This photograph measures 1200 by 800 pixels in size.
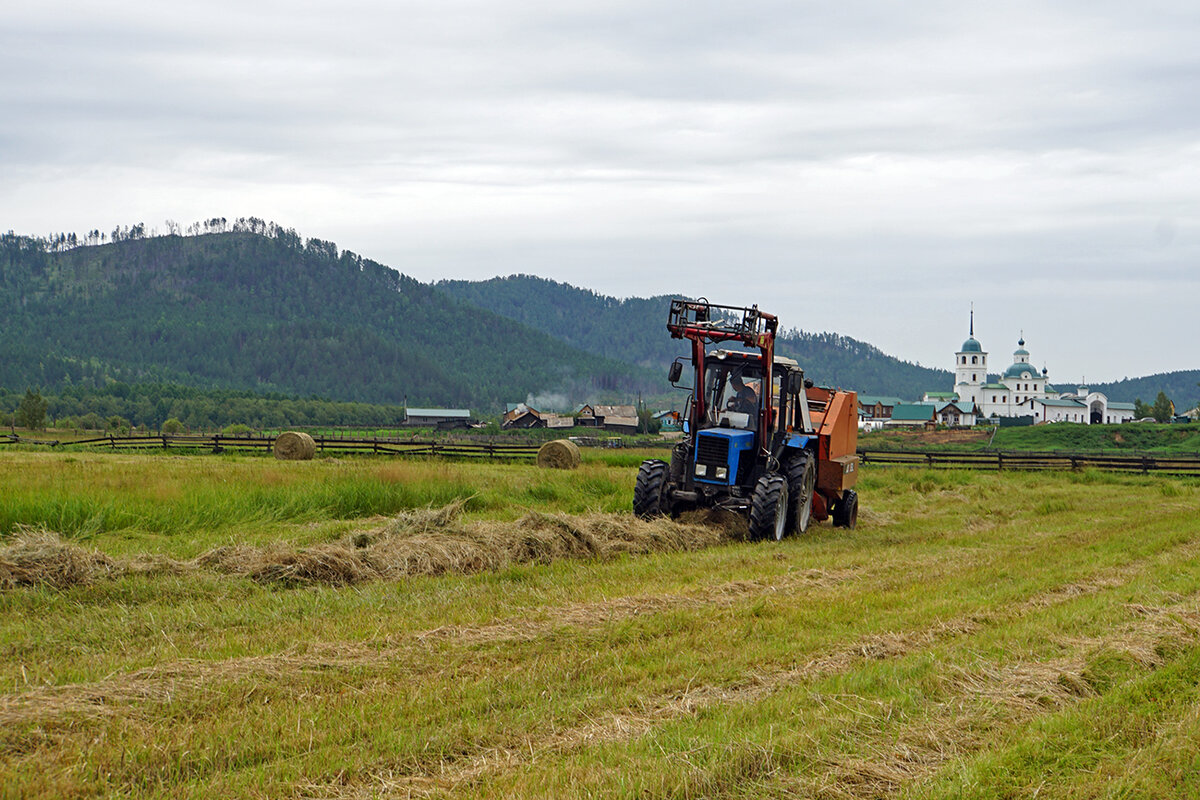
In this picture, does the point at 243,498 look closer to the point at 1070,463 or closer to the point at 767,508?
the point at 767,508

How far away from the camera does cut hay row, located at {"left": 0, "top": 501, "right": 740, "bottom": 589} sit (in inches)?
379

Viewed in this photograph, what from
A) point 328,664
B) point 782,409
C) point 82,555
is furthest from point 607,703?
point 782,409

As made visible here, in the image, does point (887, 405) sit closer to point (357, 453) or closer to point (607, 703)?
point (357, 453)

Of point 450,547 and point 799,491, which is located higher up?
point 799,491

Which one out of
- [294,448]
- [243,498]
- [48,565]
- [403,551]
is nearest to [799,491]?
[403,551]

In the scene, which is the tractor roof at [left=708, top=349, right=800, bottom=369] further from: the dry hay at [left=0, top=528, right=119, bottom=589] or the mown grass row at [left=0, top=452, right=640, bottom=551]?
the dry hay at [left=0, top=528, right=119, bottom=589]

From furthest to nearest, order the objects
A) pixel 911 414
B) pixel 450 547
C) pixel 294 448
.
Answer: pixel 911 414 → pixel 294 448 → pixel 450 547

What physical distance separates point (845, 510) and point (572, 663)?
12.3 m

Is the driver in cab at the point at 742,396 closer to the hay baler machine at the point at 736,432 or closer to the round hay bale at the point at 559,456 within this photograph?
the hay baler machine at the point at 736,432

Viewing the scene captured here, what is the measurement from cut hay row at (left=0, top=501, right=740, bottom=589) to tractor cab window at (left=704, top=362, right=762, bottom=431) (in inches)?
80.1

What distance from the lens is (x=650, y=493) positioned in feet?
51.6

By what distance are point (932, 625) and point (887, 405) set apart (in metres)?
140

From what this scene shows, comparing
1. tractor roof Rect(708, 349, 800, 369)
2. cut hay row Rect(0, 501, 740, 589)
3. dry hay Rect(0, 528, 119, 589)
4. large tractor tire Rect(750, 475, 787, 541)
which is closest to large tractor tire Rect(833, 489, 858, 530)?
tractor roof Rect(708, 349, 800, 369)

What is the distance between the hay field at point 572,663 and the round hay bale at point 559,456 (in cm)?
1959
